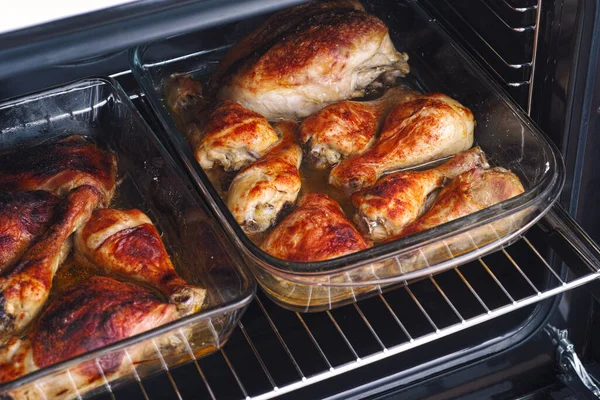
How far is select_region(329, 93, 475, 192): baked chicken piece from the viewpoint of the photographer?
1482 millimetres

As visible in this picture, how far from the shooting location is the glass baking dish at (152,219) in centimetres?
118

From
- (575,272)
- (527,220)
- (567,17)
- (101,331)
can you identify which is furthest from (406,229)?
(101,331)

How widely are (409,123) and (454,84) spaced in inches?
6.7

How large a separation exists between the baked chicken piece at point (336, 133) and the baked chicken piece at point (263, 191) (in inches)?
2.7

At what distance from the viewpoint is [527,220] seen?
1361 mm

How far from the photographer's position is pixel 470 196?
141 centimetres

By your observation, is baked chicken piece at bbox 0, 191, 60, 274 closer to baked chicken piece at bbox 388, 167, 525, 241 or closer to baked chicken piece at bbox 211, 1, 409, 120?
baked chicken piece at bbox 211, 1, 409, 120

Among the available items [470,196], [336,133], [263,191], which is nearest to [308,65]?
[336,133]

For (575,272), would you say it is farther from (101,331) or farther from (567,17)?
(101,331)

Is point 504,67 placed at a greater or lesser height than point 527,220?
greater

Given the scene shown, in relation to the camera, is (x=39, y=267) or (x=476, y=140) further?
(x=476, y=140)

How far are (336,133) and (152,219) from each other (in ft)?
1.24

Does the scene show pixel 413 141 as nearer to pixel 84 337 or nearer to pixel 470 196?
pixel 470 196

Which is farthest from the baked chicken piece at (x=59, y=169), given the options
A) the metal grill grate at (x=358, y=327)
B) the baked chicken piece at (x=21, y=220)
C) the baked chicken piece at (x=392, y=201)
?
the baked chicken piece at (x=392, y=201)
